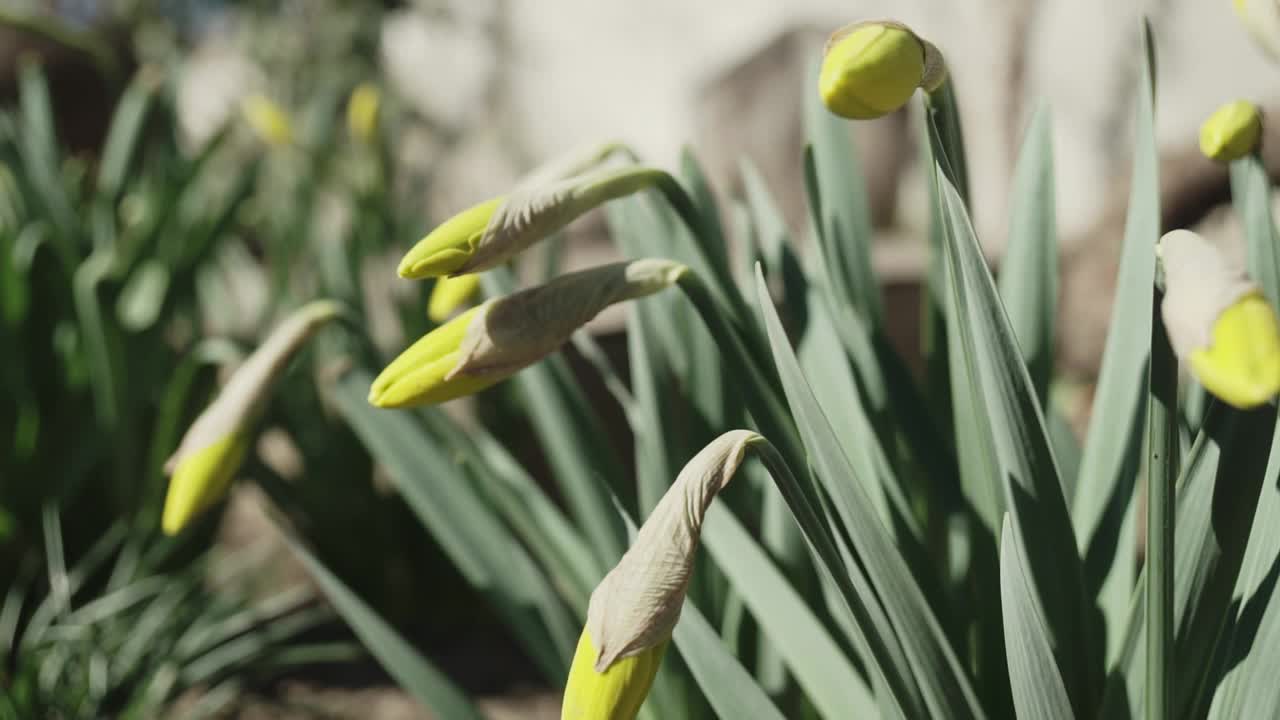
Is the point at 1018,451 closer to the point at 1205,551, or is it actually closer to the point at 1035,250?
the point at 1205,551

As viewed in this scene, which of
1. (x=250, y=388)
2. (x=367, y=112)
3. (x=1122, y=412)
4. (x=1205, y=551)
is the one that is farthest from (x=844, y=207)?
(x=367, y=112)

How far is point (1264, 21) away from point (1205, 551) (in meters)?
0.32

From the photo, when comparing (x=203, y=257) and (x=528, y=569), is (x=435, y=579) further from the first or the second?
(x=528, y=569)

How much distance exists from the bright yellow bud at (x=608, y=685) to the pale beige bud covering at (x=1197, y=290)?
260 mm

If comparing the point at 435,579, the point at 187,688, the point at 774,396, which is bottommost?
the point at 435,579

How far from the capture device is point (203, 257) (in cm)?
170

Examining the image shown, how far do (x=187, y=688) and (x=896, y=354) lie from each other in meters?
0.95

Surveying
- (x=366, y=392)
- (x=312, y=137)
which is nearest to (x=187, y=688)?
(x=366, y=392)

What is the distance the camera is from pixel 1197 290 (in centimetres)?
46

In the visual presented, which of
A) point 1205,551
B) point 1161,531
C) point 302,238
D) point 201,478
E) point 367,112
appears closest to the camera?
point 1161,531

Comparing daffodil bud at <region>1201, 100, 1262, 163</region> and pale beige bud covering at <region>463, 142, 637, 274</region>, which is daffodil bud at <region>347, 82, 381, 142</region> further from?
daffodil bud at <region>1201, 100, 1262, 163</region>

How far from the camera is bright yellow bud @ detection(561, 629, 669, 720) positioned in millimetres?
505

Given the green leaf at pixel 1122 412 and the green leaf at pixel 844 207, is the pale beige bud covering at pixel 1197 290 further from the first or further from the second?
the green leaf at pixel 844 207

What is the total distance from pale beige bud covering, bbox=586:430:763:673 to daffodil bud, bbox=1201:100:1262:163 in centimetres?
43
